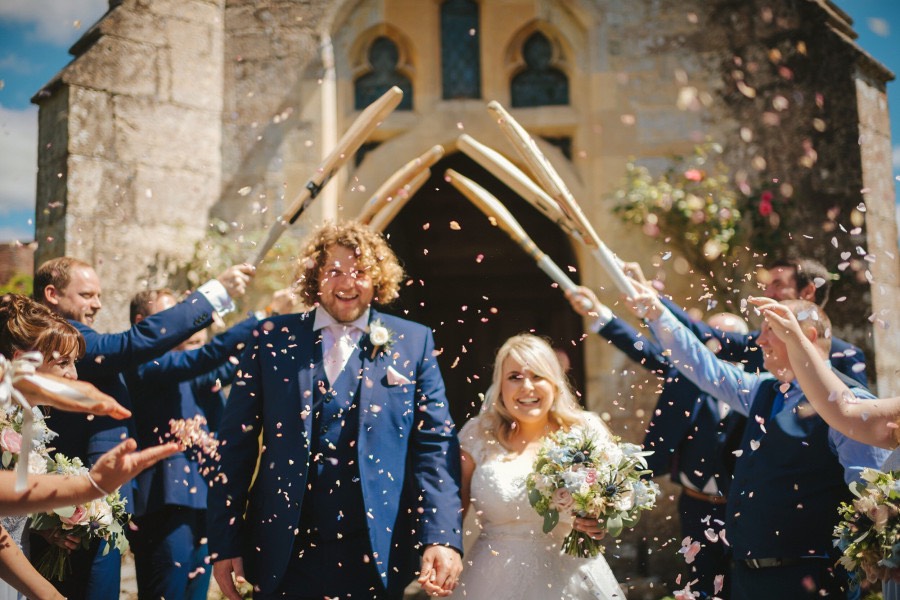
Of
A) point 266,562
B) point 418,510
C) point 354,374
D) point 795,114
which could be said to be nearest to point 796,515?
point 418,510

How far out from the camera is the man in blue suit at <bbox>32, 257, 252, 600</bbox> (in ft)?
12.7

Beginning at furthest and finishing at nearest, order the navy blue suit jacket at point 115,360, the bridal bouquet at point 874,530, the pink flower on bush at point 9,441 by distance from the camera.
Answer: the navy blue suit jacket at point 115,360 → the pink flower on bush at point 9,441 → the bridal bouquet at point 874,530

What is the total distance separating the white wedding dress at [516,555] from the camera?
3818 mm

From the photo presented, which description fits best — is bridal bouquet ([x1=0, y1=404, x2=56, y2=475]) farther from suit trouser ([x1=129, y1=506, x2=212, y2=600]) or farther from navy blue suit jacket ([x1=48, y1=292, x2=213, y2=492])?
suit trouser ([x1=129, y1=506, x2=212, y2=600])

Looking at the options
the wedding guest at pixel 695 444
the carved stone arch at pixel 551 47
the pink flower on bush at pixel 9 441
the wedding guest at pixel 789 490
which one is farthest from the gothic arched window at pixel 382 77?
the pink flower on bush at pixel 9 441

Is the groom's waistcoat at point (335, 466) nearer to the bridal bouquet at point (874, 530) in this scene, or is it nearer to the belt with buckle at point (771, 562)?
the belt with buckle at point (771, 562)

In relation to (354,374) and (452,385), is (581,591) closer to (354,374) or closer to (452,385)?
(354,374)

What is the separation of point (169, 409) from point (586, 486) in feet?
7.57

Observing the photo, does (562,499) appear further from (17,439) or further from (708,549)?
(17,439)

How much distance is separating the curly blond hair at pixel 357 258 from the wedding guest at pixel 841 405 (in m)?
1.62

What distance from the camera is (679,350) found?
428cm

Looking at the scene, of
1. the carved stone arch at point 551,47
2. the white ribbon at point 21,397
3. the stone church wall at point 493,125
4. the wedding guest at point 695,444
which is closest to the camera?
→ the white ribbon at point 21,397

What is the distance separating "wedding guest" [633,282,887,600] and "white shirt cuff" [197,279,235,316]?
8.29 feet

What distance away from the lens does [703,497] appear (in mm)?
4820
